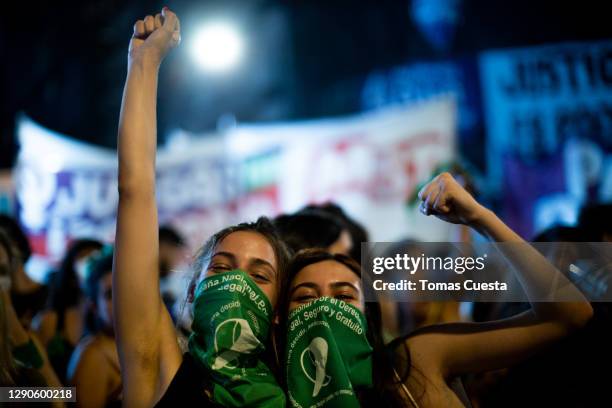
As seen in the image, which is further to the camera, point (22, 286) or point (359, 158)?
point (359, 158)

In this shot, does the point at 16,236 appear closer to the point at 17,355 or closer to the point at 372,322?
the point at 17,355

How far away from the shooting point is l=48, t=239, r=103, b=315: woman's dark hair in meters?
4.06

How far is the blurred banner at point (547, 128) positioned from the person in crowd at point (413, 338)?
205 inches

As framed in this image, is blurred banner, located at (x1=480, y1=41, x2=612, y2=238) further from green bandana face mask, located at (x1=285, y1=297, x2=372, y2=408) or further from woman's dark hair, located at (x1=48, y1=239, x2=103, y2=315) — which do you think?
green bandana face mask, located at (x1=285, y1=297, x2=372, y2=408)

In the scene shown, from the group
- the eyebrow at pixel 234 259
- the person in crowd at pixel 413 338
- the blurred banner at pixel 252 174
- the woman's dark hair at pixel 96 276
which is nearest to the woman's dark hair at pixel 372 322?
the person in crowd at pixel 413 338

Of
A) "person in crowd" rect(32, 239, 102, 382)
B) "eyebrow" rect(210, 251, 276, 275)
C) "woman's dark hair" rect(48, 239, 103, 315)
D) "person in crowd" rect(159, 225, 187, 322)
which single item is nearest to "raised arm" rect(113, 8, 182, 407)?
"eyebrow" rect(210, 251, 276, 275)

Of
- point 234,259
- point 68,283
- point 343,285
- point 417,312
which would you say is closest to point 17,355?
point 234,259

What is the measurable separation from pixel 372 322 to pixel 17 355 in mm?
1308

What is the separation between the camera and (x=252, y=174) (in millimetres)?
6430

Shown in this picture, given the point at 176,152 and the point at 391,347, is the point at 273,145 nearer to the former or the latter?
the point at 176,152

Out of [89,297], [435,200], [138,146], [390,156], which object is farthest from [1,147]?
[435,200]

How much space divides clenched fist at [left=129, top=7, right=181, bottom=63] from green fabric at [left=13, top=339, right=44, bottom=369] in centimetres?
116

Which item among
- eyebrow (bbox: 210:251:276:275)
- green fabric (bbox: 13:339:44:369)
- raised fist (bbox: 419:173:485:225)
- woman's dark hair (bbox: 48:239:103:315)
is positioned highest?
raised fist (bbox: 419:173:485:225)

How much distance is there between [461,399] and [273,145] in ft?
14.8
